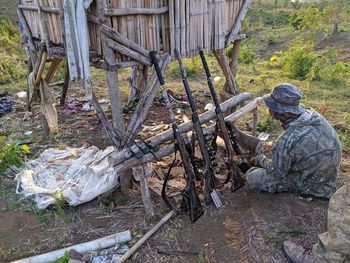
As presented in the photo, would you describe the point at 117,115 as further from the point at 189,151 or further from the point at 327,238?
the point at 327,238

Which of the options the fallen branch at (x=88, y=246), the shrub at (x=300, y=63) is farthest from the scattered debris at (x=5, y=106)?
the shrub at (x=300, y=63)

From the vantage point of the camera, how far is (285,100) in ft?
15.2

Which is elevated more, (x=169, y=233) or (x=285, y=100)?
(x=285, y=100)

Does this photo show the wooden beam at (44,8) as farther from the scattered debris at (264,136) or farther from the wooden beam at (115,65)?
the scattered debris at (264,136)

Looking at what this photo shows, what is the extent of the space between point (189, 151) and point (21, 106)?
6.81 meters

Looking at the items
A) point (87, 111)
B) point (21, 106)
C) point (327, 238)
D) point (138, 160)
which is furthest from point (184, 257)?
point (21, 106)

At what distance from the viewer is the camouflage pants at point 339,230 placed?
3.49 metres

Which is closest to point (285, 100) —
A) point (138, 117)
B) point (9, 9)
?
point (138, 117)

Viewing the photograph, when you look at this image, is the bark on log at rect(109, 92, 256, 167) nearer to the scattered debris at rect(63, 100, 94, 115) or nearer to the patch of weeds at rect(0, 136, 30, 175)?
the patch of weeds at rect(0, 136, 30, 175)

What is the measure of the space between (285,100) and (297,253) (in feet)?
6.68

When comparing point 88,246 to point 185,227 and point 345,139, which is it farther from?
point 345,139

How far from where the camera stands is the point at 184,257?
4465mm

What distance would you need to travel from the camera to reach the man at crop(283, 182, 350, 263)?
3.50 metres

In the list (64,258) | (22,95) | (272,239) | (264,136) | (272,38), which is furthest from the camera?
(272,38)
